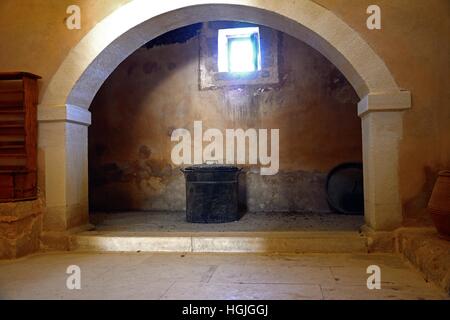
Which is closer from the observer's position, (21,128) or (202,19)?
(21,128)

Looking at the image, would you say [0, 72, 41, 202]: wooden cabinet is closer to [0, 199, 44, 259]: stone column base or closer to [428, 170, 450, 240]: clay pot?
[0, 199, 44, 259]: stone column base

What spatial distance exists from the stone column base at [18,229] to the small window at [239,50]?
11.5 ft

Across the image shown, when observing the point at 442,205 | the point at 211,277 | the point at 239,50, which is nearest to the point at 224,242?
the point at 211,277

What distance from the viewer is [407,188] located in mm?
3414

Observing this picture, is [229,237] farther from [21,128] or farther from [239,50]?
[239,50]

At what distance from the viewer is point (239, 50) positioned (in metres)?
5.82

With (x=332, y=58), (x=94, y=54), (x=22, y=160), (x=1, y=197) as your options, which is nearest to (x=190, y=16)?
(x=94, y=54)

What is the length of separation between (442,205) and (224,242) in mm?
1972

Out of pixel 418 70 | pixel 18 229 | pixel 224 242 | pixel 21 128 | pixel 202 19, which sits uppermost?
pixel 202 19

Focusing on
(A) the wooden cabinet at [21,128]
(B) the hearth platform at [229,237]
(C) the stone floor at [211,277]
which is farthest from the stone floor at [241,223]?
(A) the wooden cabinet at [21,128]

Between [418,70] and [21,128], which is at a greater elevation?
[418,70]

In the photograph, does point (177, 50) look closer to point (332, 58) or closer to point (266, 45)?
point (266, 45)

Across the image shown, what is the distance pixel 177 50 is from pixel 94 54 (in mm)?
2229

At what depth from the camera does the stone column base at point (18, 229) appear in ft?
11.5
